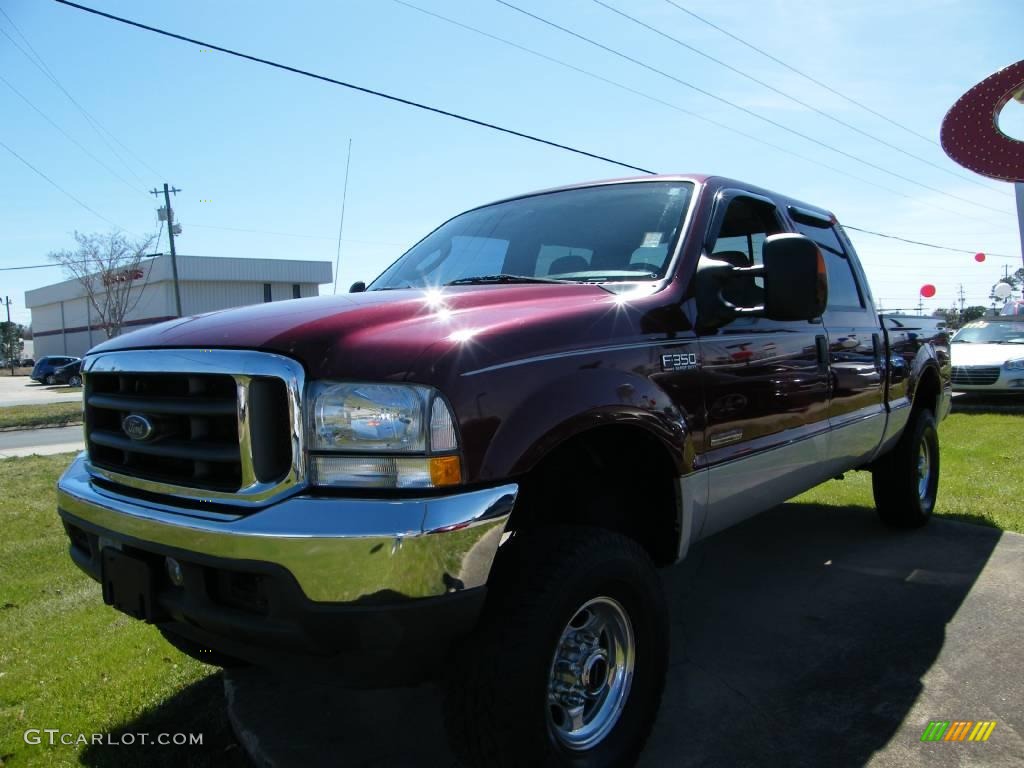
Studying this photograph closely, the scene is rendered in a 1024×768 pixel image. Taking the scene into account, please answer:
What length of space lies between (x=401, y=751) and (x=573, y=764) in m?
0.76

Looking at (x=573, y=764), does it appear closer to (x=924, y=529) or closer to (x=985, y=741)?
(x=985, y=741)

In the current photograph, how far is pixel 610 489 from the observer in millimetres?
2709

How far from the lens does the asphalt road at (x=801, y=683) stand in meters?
2.60

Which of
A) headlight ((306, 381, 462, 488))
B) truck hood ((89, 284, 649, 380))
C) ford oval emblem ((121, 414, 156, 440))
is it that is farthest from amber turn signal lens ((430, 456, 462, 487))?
ford oval emblem ((121, 414, 156, 440))

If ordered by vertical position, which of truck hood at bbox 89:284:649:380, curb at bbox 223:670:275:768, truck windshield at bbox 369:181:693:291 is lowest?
curb at bbox 223:670:275:768

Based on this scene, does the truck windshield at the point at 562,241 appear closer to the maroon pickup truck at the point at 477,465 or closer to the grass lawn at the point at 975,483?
the maroon pickup truck at the point at 477,465

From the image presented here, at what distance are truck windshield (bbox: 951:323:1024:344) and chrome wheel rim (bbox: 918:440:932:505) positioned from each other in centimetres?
1023

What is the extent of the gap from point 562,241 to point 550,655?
1837mm

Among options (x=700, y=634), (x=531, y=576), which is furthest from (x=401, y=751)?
(x=700, y=634)

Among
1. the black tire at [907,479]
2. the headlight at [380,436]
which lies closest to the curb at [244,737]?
the headlight at [380,436]

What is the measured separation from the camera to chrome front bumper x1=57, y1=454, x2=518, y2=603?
1.74 metres

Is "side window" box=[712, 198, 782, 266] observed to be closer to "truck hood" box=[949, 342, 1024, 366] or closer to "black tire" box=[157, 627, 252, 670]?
"black tire" box=[157, 627, 252, 670]

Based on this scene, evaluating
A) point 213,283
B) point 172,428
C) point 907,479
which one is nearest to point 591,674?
point 172,428

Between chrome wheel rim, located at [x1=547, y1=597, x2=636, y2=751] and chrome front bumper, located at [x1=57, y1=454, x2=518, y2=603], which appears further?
chrome wheel rim, located at [x1=547, y1=597, x2=636, y2=751]
